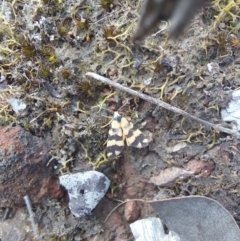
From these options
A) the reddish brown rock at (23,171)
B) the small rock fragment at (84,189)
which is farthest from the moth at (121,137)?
the reddish brown rock at (23,171)

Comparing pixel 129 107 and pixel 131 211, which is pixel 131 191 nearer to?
pixel 131 211

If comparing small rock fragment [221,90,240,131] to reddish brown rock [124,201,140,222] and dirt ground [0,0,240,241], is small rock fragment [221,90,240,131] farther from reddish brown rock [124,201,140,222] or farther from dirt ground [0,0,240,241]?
reddish brown rock [124,201,140,222]

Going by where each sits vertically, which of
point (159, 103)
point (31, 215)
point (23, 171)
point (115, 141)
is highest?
point (159, 103)

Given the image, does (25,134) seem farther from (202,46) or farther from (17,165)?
(202,46)

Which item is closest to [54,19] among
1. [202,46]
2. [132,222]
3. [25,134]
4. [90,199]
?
[25,134]

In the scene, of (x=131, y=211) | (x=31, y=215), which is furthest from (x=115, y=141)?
(x=31, y=215)

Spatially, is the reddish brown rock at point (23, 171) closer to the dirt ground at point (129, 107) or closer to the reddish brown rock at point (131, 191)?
the dirt ground at point (129, 107)
